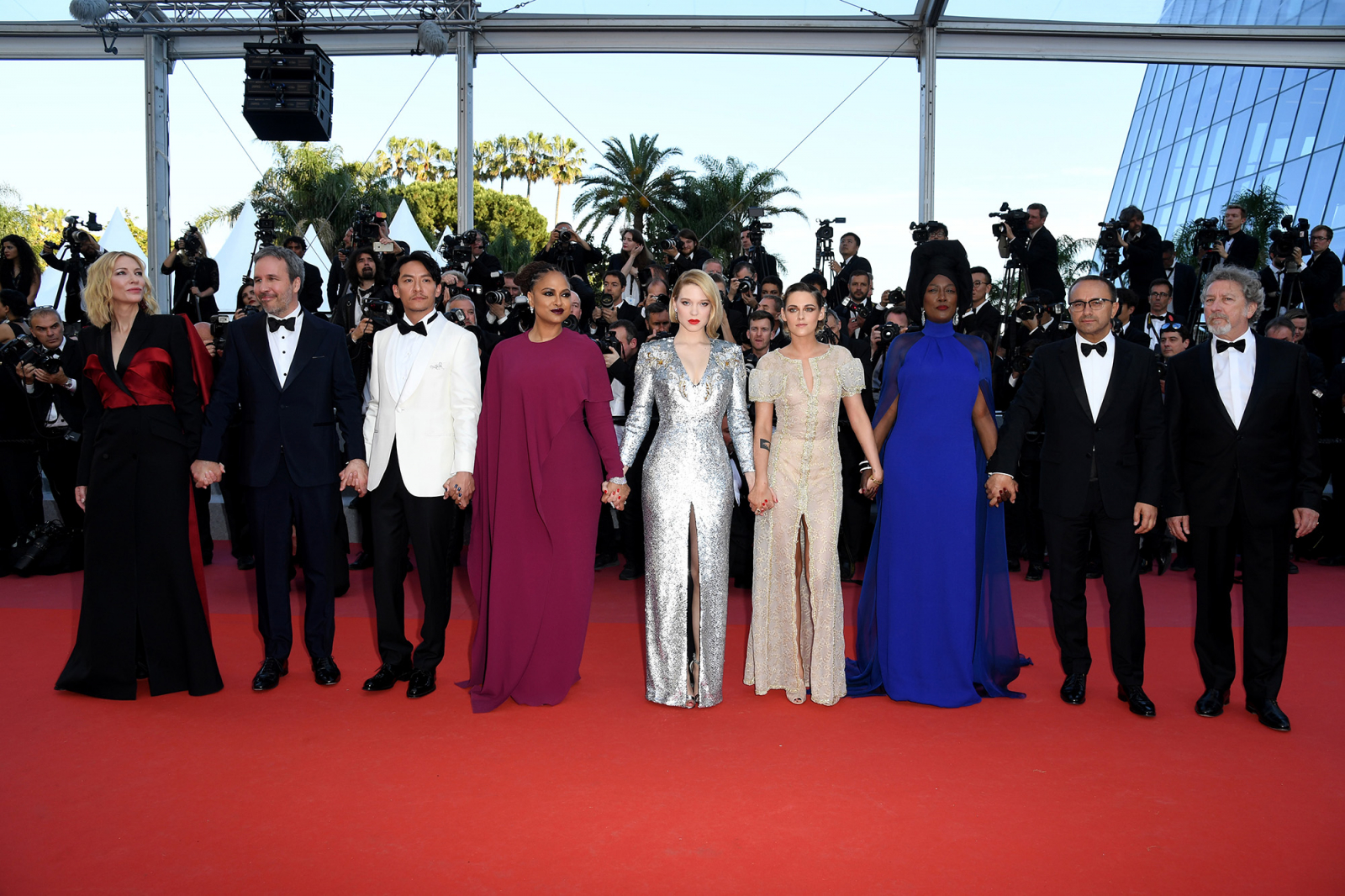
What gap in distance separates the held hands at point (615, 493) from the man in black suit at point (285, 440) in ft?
3.67

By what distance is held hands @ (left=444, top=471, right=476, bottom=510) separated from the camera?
14.0ft

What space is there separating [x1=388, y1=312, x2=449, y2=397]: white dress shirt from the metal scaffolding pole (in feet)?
31.6

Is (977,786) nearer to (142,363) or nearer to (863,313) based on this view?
(142,363)

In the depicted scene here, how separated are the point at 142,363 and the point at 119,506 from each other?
65 cm

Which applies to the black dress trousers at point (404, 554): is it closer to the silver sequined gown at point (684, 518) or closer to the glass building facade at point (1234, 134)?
the silver sequined gown at point (684, 518)

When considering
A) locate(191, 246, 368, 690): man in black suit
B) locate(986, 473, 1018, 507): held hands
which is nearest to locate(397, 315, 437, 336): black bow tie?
locate(191, 246, 368, 690): man in black suit

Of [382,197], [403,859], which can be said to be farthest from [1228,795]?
[382,197]

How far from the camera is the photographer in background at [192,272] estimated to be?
27.0ft

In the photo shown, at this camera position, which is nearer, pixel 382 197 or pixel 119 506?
pixel 119 506

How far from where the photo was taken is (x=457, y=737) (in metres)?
3.86

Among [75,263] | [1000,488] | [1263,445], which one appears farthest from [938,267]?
[75,263]

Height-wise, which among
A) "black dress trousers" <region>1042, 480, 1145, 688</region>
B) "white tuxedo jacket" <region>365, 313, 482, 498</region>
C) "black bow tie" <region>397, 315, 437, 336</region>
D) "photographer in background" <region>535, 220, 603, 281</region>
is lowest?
"black dress trousers" <region>1042, 480, 1145, 688</region>

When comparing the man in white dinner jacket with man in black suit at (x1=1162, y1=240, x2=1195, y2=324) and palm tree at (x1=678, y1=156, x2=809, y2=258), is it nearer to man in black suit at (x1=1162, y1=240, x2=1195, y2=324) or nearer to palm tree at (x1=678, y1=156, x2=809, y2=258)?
man in black suit at (x1=1162, y1=240, x2=1195, y2=324)

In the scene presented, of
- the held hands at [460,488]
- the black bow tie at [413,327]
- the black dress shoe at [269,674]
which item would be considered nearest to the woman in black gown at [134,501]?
the black dress shoe at [269,674]
